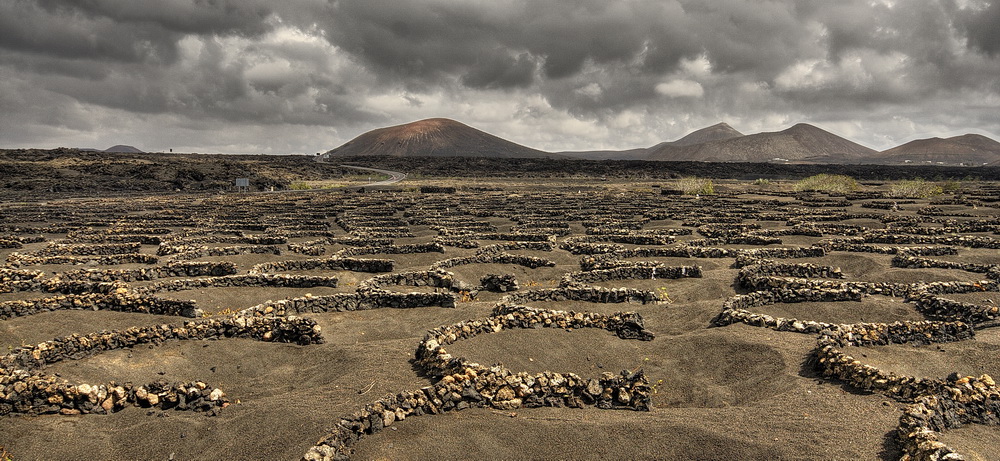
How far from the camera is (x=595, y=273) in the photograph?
66.6ft

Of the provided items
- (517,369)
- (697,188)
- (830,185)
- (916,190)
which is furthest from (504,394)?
(830,185)

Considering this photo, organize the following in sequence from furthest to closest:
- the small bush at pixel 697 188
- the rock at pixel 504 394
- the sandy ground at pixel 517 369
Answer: the small bush at pixel 697 188, the rock at pixel 504 394, the sandy ground at pixel 517 369

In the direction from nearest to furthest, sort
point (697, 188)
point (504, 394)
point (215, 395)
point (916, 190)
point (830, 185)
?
point (504, 394), point (215, 395), point (916, 190), point (697, 188), point (830, 185)

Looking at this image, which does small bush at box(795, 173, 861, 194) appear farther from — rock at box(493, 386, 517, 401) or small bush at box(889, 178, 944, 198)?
rock at box(493, 386, 517, 401)

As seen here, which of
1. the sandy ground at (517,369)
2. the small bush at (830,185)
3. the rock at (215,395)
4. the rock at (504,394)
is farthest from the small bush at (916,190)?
the rock at (215,395)

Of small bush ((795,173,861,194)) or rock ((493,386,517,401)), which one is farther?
small bush ((795,173,861,194))

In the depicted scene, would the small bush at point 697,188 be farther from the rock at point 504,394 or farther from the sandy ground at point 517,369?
the rock at point 504,394

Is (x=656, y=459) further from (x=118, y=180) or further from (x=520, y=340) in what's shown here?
(x=118, y=180)

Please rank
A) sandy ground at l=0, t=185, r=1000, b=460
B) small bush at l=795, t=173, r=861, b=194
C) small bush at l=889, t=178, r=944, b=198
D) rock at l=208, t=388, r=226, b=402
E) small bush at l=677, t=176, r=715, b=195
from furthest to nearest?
1. small bush at l=795, t=173, r=861, b=194
2. small bush at l=677, t=176, r=715, b=195
3. small bush at l=889, t=178, r=944, b=198
4. rock at l=208, t=388, r=226, b=402
5. sandy ground at l=0, t=185, r=1000, b=460

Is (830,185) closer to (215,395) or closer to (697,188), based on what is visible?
(697,188)

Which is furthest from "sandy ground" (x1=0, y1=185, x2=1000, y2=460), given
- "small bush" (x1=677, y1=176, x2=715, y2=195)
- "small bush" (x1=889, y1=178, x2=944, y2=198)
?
"small bush" (x1=889, y1=178, x2=944, y2=198)

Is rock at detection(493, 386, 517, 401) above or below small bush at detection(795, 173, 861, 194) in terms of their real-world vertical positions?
below

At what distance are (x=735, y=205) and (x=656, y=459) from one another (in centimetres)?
4966

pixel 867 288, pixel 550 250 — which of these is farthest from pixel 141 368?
pixel 867 288
